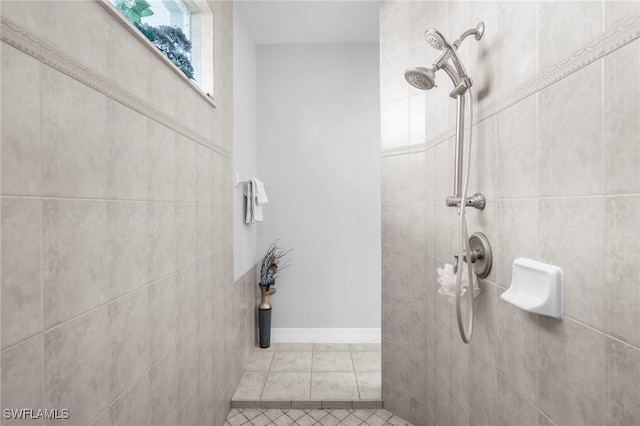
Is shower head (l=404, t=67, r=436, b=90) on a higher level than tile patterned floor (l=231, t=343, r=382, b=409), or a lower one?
higher

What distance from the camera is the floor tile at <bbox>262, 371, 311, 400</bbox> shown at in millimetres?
1986

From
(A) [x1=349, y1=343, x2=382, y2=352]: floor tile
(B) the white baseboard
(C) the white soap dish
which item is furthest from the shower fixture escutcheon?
(B) the white baseboard

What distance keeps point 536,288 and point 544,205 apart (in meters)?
0.23

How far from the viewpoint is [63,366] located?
73cm

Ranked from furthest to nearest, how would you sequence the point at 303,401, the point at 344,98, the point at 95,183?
the point at 344,98 → the point at 303,401 → the point at 95,183

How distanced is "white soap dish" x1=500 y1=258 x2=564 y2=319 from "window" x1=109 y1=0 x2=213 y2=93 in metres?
1.52

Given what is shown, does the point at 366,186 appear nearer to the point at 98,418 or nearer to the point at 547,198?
the point at 547,198

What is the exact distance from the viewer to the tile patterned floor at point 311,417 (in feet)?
5.95

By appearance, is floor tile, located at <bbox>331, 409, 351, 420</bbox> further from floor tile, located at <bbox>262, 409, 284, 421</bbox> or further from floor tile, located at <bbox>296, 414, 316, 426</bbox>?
floor tile, located at <bbox>262, 409, 284, 421</bbox>

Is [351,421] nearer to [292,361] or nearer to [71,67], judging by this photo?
[292,361]

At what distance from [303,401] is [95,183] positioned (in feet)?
5.77

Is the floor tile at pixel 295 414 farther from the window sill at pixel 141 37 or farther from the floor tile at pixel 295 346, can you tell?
the window sill at pixel 141 37

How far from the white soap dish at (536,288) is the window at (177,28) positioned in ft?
5.00

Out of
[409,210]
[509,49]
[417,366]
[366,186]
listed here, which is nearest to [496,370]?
[417,366]
